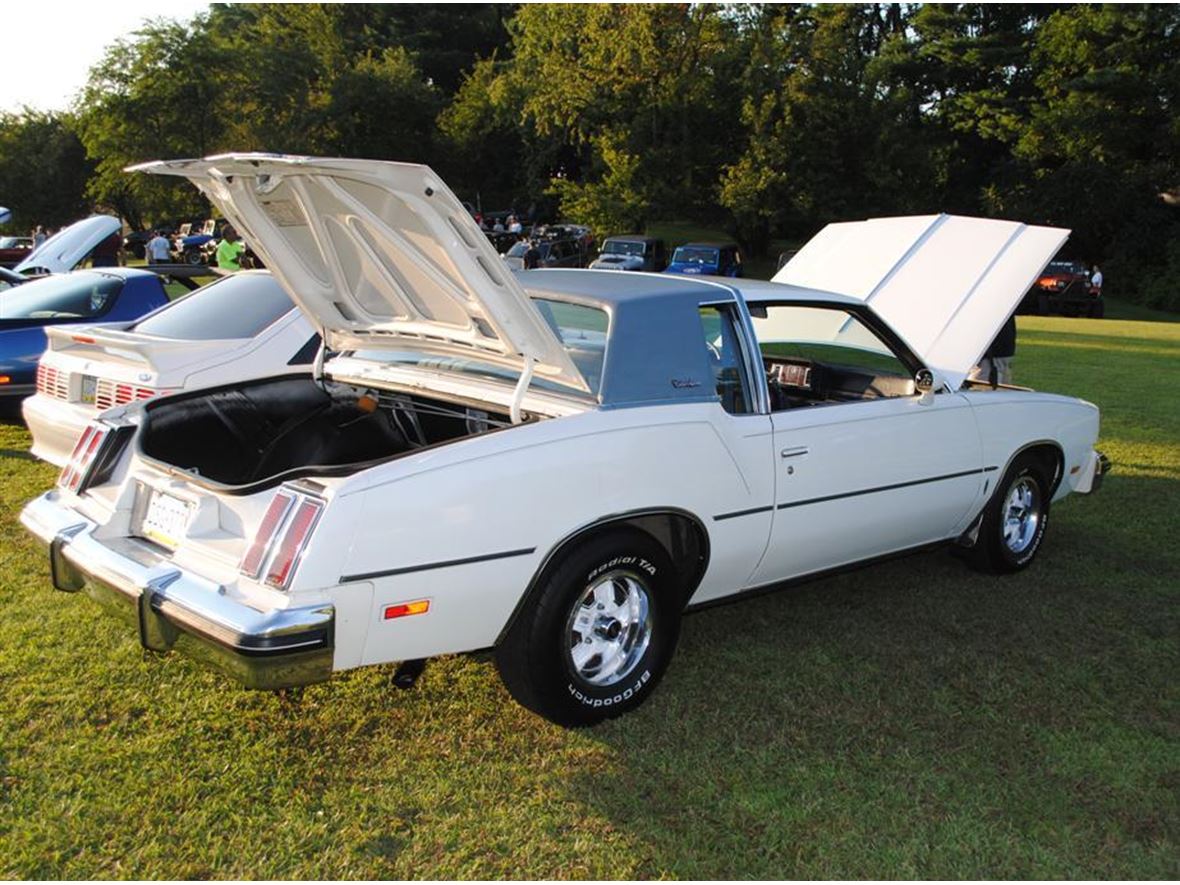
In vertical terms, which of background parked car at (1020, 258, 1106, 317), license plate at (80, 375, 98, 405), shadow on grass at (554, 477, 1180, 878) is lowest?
background parked car at (1020, 258, 1106, 317)

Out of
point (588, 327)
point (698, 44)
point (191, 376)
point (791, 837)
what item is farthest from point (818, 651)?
point (698, 44)

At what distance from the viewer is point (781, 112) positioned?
3941 cm

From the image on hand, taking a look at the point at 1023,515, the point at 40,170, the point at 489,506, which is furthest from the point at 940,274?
the point at 40,170

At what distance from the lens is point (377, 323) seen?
13.6 feet

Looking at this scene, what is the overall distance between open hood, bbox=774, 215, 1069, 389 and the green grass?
1.55 metres

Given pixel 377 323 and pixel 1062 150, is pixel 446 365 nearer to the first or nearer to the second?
pixel 377 323

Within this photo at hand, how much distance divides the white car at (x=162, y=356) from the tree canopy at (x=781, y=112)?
3519 cm

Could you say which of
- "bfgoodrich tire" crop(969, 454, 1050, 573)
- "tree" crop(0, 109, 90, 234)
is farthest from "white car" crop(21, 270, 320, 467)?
"tree" crop(0, 109, 90, 234)

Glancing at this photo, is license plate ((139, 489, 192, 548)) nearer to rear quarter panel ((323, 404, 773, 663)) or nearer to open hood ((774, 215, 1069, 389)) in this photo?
rear quarter panel ((323, 404, 773, 663))

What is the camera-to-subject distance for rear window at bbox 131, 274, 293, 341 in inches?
242

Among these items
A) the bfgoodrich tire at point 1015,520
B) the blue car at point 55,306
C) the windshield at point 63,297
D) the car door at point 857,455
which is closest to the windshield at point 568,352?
the car door at point 857,455

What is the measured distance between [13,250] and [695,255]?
68.4 feet

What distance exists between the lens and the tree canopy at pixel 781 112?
38.6 metres

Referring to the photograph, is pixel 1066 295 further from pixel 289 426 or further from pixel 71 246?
pixel 289 426
